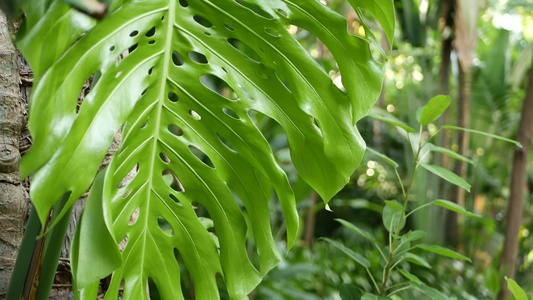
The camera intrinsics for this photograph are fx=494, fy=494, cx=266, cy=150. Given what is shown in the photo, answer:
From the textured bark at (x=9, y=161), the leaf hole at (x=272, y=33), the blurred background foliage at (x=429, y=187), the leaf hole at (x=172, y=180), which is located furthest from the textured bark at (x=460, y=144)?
the textured bark at (x=9, y=161)

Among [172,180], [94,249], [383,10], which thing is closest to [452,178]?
[383,10]

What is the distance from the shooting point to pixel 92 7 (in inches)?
8.3

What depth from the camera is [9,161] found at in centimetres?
61

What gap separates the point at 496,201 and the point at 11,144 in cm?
525

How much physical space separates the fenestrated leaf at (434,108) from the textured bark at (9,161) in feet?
1.85

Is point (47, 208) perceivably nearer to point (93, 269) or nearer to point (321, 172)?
point (93, 269)

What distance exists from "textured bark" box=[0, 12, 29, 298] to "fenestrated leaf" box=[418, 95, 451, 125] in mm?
565

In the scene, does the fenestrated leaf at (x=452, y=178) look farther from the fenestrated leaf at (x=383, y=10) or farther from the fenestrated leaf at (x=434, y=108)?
the fenestrated leaf at (x=383, y=10)

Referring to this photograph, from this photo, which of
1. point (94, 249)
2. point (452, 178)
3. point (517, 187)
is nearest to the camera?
point (94, 249)

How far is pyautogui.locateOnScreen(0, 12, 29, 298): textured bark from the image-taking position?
23.9 inches

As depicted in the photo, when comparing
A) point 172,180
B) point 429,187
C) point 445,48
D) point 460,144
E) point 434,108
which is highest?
point 445,48

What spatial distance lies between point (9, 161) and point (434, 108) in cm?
59

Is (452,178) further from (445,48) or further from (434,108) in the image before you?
(445,48)

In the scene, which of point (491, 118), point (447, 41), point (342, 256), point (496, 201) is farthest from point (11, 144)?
point (496, 201)
